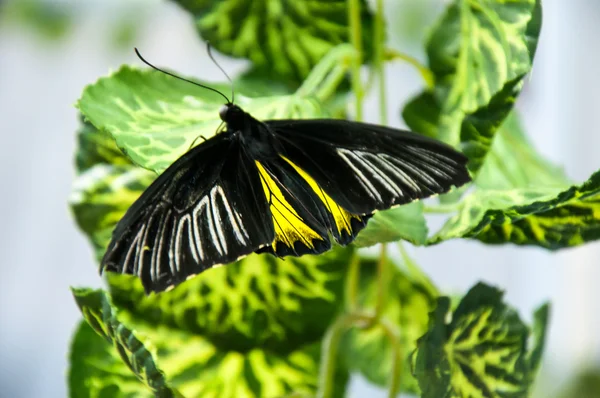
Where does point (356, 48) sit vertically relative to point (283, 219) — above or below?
above

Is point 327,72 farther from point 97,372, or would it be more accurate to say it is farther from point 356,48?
point 97,372

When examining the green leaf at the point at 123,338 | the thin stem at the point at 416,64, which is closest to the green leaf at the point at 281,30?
the thin stem at the point at 416,64

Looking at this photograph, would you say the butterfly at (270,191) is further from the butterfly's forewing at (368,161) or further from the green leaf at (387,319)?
the green leaf at (387,319)

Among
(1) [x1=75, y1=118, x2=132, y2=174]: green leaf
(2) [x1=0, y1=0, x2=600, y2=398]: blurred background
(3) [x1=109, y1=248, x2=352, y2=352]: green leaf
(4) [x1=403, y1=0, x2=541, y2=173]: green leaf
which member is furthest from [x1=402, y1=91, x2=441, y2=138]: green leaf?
(2) [x1=0, y1=0, x2=600, y2=398]: blurred background

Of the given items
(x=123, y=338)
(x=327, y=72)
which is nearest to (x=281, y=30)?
(x=327, y=72)

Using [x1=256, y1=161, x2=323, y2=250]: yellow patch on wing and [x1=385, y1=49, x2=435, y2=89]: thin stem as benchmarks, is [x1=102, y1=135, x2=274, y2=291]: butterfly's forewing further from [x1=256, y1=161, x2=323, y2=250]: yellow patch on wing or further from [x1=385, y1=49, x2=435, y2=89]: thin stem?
[x1=385, y1=49, x2=435, y2=89]: thin stem

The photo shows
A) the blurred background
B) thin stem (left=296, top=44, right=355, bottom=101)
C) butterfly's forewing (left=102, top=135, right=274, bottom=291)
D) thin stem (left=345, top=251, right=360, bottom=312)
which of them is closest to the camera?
butterfly's forewing (left=102, top=135, right=274, bottom=291)

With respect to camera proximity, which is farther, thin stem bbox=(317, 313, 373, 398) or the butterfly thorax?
thin stem bbox=(317, 313, 373, 398)

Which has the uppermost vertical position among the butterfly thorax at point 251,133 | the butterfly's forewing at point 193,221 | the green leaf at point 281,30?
the green leaf at point 281,30
